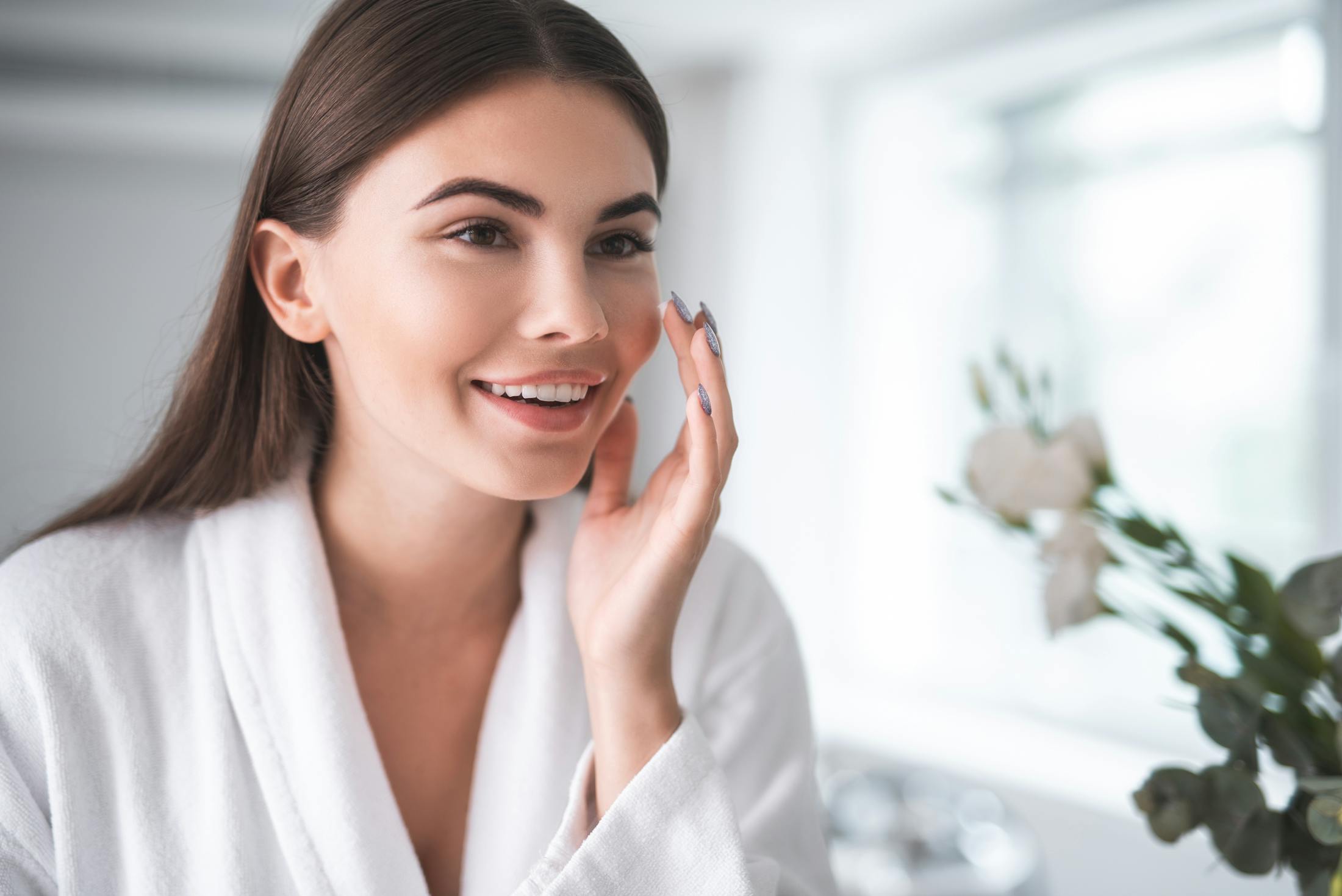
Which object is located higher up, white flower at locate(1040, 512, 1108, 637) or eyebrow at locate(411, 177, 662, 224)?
eyebrow at locate(411, 177, 662, 224)

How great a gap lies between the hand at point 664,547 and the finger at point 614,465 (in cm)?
5

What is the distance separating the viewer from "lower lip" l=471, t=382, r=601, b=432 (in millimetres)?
856

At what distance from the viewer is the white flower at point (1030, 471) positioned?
76 centimetres

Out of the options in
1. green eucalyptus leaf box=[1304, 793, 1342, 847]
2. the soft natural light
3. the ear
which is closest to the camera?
green eucalyptus leaf box=[1304, 793, 1342, 847]

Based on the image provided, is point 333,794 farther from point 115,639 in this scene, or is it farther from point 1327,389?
point 1327,389

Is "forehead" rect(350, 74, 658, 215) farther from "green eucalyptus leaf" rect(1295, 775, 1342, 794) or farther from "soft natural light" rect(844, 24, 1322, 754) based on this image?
"soft natural light" rect(844, 24, 1322, 754)

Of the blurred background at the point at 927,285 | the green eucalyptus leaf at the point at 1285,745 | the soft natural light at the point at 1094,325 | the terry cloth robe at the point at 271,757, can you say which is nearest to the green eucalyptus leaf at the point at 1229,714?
the green eucalyptus leaf at the point at 1285,745

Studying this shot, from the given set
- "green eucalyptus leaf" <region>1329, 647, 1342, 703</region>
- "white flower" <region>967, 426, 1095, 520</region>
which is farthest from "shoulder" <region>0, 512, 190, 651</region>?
"green eucalyptus leaf" <region>1329, 647, 1342, 703</region>

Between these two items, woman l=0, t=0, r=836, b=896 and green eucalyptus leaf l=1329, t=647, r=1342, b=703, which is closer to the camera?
green eucalyptus leaf l=1329, t=647, r=1342, b=703

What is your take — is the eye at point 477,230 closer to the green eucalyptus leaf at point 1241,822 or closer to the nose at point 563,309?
the nose at point 563,309

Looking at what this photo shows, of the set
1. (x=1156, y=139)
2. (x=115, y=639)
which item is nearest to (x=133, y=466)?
(x=115, y=639)

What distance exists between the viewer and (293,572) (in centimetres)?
94

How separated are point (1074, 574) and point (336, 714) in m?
0.61

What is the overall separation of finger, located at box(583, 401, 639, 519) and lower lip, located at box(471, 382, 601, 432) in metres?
0.15
